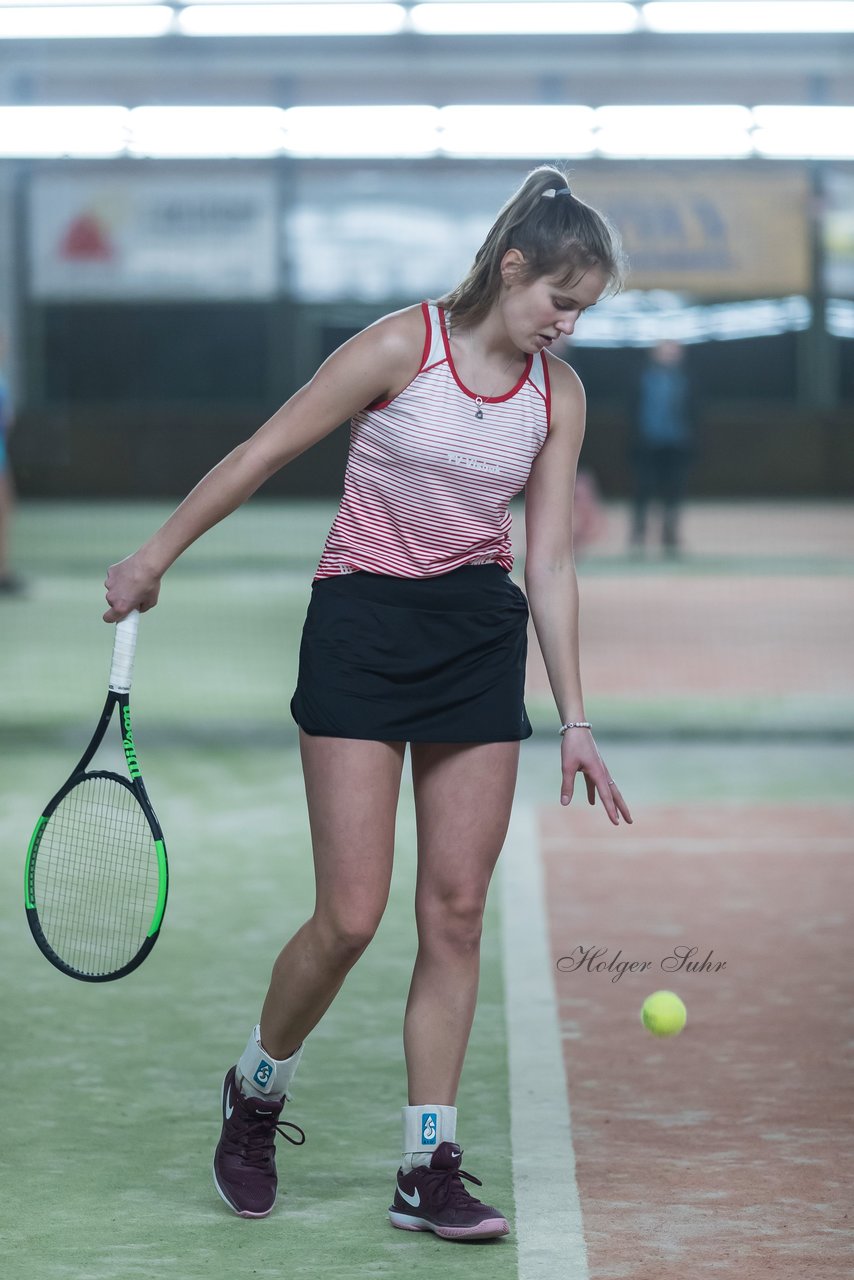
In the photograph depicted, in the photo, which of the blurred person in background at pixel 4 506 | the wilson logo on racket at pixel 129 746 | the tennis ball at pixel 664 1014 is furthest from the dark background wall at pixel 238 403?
the wilson logo on racket at pixel 129 746

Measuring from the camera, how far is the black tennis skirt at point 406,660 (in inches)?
130

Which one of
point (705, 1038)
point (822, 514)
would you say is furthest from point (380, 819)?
point (822, 514)

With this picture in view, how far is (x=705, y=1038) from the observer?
4480 millimetres

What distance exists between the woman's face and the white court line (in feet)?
4.44

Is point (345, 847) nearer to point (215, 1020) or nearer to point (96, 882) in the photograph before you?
point (215, 1020)

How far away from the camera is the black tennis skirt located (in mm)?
3307

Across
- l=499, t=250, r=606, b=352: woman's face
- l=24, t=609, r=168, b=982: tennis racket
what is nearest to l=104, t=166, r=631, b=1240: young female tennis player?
l=499, t=250, r=606, b=352: woman's face

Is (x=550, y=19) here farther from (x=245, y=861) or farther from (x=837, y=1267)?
(x=837, y=1267)

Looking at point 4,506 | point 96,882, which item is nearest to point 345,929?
point 96,882

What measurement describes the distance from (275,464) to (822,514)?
70.8ft

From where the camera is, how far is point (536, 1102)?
403cm

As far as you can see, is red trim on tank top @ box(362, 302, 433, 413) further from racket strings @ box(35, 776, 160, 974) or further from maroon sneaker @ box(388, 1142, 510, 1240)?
racket strings @ box(35, 776, 160, 974)

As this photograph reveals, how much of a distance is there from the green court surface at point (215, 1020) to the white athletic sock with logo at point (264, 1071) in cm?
19

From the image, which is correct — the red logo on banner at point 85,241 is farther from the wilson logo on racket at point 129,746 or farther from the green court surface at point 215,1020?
the wilson logo on racket at point 129,746
